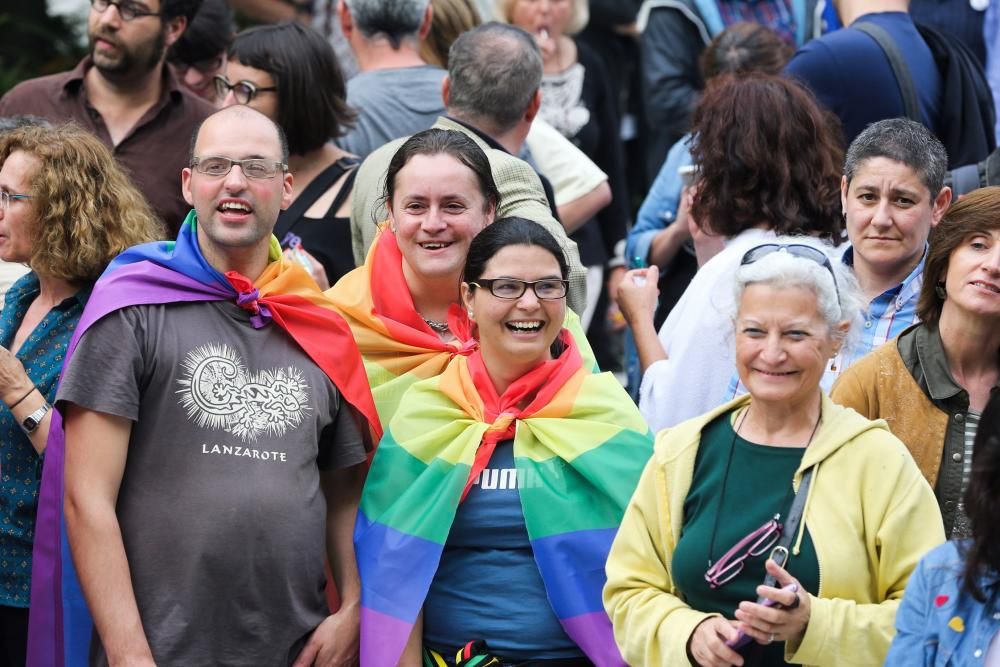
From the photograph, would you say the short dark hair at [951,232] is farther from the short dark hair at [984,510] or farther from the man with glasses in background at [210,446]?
the man with glasses in background at [210,446]

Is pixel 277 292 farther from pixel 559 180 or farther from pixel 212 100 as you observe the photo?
pixel 212 100

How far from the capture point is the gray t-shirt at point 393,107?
6.39 meters

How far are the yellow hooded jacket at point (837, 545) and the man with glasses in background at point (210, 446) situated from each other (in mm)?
933

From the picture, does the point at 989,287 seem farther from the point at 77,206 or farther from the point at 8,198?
the point at 8,198

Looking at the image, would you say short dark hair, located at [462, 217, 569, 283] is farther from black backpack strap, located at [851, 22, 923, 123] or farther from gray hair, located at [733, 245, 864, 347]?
black backpack strap, located at [851, 22, 923, 123]

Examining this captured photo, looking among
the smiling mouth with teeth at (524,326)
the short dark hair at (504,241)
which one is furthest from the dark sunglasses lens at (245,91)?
the smiling mouth with teeth at (524,326)

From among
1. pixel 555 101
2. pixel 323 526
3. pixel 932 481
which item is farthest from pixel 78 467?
pixel 555 101

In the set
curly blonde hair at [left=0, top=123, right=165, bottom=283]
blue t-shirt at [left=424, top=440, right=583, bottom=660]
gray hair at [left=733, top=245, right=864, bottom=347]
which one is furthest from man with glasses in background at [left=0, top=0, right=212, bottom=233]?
gray hair at [left=733, top=245, right=864, bottom=347]

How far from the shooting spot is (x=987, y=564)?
322cm

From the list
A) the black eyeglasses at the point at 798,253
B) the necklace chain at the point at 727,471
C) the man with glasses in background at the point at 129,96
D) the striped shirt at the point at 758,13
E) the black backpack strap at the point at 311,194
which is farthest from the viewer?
the striped shirt at the point at 758,13

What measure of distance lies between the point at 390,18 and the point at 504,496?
299cm

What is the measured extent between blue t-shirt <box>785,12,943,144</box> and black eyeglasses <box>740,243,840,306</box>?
2130 millimetres

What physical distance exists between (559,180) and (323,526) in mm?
2648

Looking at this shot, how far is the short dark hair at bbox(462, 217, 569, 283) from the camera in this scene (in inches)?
166
